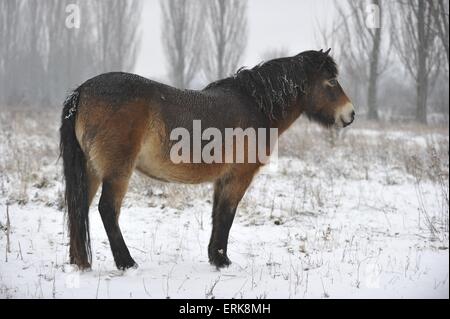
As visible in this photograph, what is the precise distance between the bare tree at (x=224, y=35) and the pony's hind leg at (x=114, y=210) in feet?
67.3

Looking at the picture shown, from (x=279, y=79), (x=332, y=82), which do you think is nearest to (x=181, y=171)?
(x=279, y=79)

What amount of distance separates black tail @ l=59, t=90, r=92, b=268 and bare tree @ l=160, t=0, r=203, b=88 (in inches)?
845

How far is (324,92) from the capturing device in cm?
427

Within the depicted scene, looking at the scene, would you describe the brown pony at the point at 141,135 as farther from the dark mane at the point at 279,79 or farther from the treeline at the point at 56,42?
the treeline at the point at 56,42

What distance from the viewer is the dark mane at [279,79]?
3.95 meters

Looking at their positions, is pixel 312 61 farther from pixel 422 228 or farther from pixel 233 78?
pixel 422 228

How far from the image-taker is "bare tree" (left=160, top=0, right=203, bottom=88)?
23266 mm

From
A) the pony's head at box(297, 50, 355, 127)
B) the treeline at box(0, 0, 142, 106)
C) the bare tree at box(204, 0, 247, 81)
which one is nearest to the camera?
the pony's head at box(297, 50, 355, 127)

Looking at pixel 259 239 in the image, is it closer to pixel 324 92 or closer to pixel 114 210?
pixel 324 92

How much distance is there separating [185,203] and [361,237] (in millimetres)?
2565

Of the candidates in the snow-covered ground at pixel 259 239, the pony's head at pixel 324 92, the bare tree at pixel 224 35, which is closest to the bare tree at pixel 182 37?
the bare tree at pixel 224 35

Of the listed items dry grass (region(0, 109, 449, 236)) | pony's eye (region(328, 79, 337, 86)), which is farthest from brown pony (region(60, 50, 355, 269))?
dry grass (region(0, 109, 449, 236))

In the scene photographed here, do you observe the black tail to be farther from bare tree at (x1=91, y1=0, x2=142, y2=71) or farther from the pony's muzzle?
bare tree at (x1=91, y1=0, x2=142, y2=71)

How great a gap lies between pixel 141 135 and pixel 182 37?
71.9 ft
